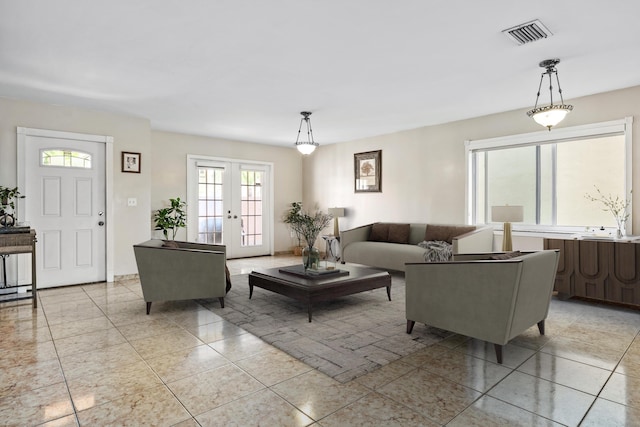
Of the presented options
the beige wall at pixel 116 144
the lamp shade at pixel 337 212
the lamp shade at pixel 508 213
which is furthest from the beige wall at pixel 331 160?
the lamp shade at pixel 508 213

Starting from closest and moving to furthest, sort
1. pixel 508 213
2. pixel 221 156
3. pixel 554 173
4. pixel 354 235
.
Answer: pixel 508 213 < pixel 554 173 < pixel 354 235 < pixel 221 156

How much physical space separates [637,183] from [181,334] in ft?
16.7

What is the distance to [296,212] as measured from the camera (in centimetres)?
841

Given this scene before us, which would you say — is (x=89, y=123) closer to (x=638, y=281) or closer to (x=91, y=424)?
(x=91, y=424)

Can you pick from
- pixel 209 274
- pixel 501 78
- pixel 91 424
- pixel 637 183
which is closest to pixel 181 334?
pixel 209 274

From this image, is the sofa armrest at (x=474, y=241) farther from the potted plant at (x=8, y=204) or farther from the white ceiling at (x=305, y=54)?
the potted plant at (x=8, y=204)

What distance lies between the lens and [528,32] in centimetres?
285

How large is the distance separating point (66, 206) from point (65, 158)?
2.16 ft

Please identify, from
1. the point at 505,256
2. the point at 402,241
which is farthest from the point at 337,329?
the point at 402,241

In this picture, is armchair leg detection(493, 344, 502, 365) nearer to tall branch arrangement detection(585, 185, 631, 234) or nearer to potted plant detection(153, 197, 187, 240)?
tall branch arrangement detection(585, 185, 631, 234)

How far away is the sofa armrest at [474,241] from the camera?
15.6 feet

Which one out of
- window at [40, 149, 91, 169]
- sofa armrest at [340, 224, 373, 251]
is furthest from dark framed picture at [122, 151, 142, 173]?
sofa armrest at [340, 224, 373, 251]

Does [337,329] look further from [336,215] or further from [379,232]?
[336,215]

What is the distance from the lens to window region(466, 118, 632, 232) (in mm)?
4434
